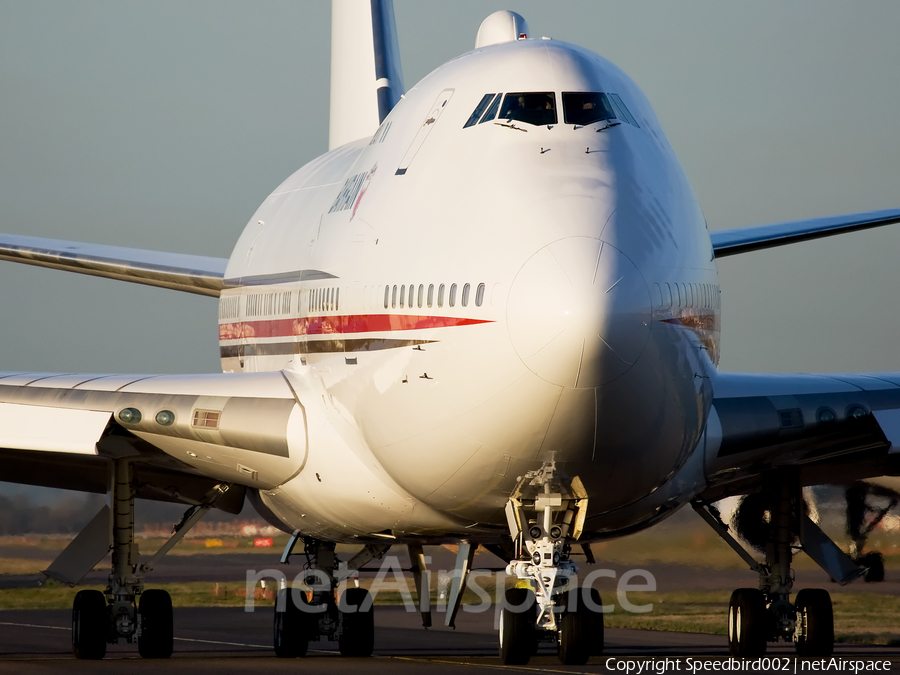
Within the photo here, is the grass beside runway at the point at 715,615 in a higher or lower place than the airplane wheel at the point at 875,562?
lower

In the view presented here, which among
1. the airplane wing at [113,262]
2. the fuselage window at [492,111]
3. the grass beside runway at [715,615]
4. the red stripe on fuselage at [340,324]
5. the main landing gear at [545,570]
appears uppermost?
the fuselage window at [492,111]

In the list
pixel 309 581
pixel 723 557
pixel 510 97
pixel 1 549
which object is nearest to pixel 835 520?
pixel 723 557

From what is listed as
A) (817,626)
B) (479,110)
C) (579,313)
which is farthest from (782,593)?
(579,313)

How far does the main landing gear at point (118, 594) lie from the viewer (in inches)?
723

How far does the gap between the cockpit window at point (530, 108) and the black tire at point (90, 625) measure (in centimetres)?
836

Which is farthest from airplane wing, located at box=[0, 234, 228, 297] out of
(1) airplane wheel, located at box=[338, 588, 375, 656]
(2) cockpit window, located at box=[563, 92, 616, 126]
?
(2) cockpit window, located at box=[563, 92, 616, 126]

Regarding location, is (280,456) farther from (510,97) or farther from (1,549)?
(1,549)

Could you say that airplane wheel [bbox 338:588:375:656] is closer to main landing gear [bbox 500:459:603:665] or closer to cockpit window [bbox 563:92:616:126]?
main landing gear [bbox 500:459:603:665]

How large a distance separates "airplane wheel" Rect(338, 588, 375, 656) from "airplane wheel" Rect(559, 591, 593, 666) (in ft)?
23.9

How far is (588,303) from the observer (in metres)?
11.4

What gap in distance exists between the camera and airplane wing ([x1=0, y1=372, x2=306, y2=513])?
634 inches

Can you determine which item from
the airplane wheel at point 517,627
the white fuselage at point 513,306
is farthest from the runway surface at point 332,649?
the white fuselage at point 513,306

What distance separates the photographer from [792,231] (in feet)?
63.9

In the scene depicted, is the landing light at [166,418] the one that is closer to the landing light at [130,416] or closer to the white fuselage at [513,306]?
the landing light at [130,416]
